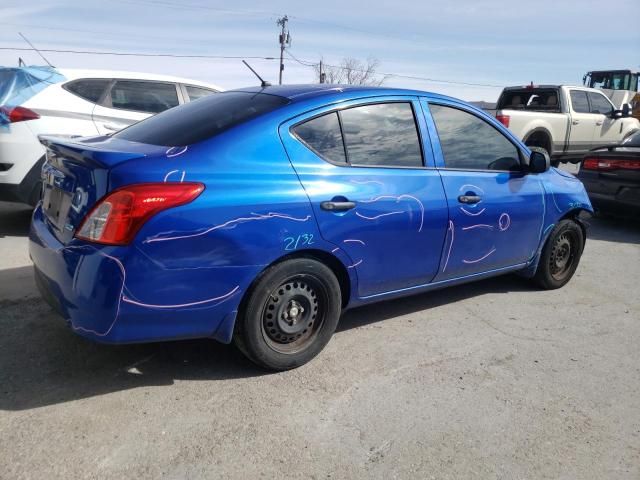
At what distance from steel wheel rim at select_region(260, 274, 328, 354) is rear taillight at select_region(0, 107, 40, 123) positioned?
3892mm

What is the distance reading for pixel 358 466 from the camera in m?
2.46

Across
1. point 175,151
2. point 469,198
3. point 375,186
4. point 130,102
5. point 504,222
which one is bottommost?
point 504,222

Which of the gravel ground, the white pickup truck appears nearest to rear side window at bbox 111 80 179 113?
the gravel ground

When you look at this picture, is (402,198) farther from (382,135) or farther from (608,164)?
(608,164)

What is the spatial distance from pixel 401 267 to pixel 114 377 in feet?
5.97

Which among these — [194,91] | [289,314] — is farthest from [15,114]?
[289,314]

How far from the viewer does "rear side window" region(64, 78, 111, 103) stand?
5977 millimetres

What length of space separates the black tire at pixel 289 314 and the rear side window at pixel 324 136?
2.10 feet

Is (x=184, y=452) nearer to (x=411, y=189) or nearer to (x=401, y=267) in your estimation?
(x=401, y=267)

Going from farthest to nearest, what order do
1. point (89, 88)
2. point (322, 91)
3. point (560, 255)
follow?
point (89, 88) < point (560, 255) < point (322, 91)

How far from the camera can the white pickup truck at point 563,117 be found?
11992 mm

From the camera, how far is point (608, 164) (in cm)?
761

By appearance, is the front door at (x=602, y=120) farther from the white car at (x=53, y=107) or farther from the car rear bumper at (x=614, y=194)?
the white car at (x=53, y=107)

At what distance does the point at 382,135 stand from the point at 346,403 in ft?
5.43
